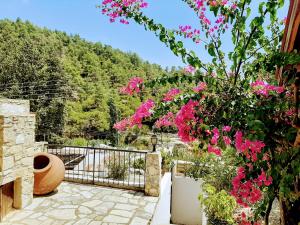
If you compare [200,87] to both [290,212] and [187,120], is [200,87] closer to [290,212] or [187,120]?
[187,120]

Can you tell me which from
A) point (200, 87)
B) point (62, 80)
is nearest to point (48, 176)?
point (200, 87)

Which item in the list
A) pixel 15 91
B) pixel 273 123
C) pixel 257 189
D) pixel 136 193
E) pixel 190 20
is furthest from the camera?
pixel 15 91

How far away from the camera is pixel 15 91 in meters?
29.0

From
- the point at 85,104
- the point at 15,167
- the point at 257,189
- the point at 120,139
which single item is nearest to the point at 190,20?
the point at 257,189

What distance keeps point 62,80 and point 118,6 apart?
3010cm

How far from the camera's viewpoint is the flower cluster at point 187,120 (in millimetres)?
1870

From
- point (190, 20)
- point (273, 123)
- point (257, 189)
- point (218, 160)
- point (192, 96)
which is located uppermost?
point (190, 20)

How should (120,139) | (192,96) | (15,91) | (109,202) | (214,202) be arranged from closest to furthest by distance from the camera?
(192,96)
(214,202)
(109,202)
(120,139)
(15,91)

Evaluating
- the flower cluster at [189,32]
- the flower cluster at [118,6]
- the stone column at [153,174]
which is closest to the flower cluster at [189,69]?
the flower cluster at [189,32]

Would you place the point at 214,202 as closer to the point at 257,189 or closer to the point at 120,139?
the point at 257,189

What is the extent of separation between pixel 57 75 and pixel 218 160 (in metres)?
27.9

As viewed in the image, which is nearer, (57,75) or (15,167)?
(15,167)

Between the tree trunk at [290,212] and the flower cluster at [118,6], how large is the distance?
193 centimetres

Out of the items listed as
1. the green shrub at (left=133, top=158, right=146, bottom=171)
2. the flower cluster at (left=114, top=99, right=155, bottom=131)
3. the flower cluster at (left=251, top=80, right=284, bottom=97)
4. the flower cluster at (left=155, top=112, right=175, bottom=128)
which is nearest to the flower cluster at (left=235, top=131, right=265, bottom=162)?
the flower cluster at (left=251, top=80, right=284, bottom=97)
